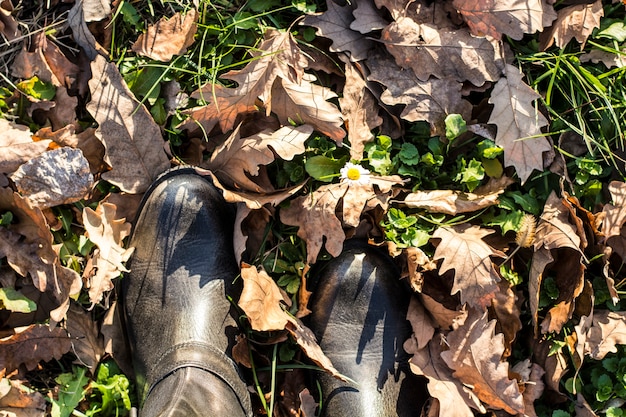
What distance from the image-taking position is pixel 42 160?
7.50 ft

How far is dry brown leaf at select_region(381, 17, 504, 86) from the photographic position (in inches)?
89.9

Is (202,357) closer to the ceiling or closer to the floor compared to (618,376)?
closer to the ceiling

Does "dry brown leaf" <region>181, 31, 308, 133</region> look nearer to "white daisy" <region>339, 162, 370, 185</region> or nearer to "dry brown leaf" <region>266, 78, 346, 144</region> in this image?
"dry brown leaf" <region>266, 78, 346, 144</region>

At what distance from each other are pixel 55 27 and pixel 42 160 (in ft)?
1.75

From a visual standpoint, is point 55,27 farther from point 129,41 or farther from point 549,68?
point 549,68

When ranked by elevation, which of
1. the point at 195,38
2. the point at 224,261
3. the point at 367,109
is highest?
the point at 195,38

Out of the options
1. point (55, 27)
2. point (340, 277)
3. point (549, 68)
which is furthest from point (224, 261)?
point (549, 68)

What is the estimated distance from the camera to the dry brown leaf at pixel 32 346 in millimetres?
2268

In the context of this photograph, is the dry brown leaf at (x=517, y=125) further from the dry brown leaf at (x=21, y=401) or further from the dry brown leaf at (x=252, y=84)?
the dry brown leaf at (x=21, y=401)

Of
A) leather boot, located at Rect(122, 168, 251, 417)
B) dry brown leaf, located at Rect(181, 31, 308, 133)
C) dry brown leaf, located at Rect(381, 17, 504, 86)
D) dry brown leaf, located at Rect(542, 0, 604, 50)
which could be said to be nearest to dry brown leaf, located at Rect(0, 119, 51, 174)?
leather boot, located at Rect(122, 168, 251, 417)

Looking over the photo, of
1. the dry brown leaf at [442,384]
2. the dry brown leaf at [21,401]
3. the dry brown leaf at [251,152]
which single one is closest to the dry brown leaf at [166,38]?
the dry brown leaf at [251,152]

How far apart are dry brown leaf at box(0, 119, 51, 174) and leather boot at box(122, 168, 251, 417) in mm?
415

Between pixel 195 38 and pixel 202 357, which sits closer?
pixel 202 357

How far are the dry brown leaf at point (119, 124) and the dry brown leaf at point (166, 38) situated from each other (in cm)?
14
